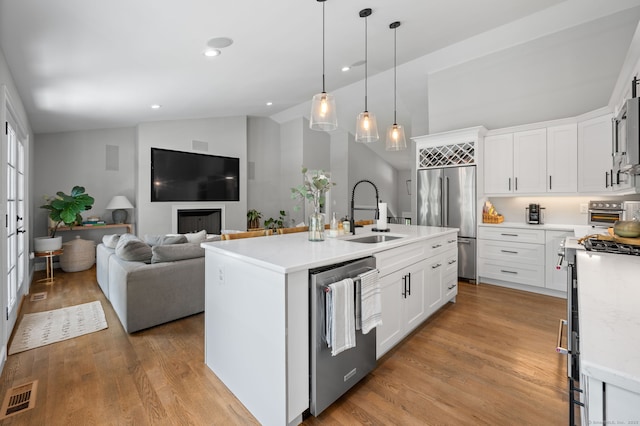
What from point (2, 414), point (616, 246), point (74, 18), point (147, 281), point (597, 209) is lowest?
point (2, 414)

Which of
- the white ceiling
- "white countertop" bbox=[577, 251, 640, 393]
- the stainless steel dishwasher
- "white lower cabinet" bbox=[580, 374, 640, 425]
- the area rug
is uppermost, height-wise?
the white ceiling

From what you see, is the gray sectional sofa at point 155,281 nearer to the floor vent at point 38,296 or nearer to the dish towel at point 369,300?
the floor vent at point 38,296

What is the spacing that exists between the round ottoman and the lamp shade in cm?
75

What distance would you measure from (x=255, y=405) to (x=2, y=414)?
1.44 m

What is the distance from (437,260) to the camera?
Answer: 2941 mm

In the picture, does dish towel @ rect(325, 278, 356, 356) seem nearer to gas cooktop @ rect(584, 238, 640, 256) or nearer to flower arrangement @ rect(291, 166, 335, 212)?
flower arrangement @ rect(291, 166, 335, 212)

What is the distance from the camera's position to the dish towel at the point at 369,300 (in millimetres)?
1777

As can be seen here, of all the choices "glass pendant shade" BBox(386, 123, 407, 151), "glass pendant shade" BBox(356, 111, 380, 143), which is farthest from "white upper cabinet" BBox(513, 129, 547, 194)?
"glass pendant shade" BBox(356, 111, 380, 143)

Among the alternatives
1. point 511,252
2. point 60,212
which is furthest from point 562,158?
point 60,212

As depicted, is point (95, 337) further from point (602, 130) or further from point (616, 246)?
point (602, 130)

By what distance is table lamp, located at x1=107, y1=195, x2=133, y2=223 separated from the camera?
5.66 m

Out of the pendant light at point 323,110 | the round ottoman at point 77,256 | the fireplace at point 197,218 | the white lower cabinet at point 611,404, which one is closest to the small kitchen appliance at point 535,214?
the pendant light at point 323,110

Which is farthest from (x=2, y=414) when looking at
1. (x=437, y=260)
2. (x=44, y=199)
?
(x=44, y=199)

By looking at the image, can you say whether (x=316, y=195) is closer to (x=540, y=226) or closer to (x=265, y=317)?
(x=265, y=317)
